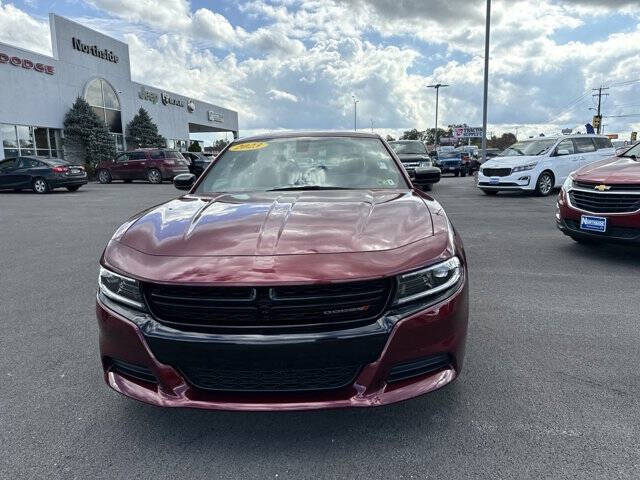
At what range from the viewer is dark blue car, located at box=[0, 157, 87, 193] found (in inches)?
702

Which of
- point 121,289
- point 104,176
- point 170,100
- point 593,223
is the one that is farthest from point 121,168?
point 121,289

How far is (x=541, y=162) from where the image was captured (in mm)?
13641

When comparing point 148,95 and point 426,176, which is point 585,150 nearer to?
point 426,176

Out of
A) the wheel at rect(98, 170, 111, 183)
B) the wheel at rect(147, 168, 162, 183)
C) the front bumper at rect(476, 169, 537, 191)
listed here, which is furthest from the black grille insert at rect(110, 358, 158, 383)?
the wheel at rect(98, 170, 111, 183)

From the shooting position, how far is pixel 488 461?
7.04 ft

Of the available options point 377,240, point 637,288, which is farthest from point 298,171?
point 637,288

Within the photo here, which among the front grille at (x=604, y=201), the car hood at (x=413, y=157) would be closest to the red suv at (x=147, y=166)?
the car hood at (x=413, y=157)

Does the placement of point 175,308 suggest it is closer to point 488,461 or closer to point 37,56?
point 488,461

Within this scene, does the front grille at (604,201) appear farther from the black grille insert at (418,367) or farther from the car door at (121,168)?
the car door at (121,168)

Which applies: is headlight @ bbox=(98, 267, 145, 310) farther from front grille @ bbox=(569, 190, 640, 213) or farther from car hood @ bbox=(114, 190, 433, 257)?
front grille @ bbox=(569, 190, 640, 213)

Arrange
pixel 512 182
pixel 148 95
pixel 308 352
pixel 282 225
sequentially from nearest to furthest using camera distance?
1. pixel 308 352
2. pixel 282 225
3. pixel 512 182
4. pixel 148 95

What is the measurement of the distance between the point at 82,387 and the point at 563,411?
276 centimetres

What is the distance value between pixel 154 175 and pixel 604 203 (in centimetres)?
2138

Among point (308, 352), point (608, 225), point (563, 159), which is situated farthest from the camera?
point (563, 159)
